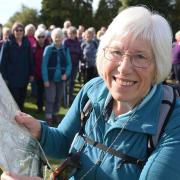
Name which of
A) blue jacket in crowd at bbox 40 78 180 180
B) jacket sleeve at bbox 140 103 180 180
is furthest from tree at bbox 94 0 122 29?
jacket sleeve at bbox 140 103 180 180

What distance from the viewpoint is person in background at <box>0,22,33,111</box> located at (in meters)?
8.11

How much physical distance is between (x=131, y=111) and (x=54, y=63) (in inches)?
242

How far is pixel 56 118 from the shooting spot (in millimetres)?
8766

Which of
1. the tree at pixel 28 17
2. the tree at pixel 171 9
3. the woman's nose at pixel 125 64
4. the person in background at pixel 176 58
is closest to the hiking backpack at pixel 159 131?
the woman's nose at pixel 125 64

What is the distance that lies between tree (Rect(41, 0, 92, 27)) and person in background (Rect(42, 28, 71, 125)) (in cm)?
3066

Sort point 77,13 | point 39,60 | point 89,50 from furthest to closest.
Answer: point 77,13, point 89,50, point 39,60

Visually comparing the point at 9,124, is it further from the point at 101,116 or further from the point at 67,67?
the point at 67,67

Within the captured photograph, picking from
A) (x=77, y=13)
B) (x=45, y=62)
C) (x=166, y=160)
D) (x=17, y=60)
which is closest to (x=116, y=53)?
(x=166, y=160)

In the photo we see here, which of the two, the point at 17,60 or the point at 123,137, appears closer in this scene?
the point at 123,137

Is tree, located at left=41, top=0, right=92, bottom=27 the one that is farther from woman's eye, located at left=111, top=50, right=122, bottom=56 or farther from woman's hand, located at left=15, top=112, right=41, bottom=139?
woman's eye, located at left=111, top=50, right=122, bottom=56

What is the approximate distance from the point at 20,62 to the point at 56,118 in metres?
1.28

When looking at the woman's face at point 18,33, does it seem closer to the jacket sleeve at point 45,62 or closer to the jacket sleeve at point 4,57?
the jacket sleeve at point 4,57

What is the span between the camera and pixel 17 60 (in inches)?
324

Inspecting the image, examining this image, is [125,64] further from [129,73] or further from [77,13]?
[77,13]
